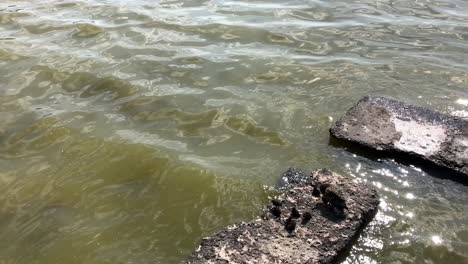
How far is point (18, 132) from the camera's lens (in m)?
4.76

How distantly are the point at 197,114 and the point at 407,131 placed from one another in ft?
7.29

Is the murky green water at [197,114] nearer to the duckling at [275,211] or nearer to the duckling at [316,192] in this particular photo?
the duckling at [275,211]

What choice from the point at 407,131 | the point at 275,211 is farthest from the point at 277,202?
the point at 407,131

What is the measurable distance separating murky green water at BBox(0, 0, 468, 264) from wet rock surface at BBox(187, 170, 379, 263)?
0.19 m

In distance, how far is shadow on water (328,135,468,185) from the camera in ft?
12.6

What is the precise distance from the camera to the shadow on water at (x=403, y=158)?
12.6 ft

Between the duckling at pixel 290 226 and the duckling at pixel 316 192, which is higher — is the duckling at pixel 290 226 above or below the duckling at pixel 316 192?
below

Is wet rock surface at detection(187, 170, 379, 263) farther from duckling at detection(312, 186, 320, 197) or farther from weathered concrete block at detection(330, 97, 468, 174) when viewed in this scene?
weathered concrete block at detection(330, 97, 468, 174)

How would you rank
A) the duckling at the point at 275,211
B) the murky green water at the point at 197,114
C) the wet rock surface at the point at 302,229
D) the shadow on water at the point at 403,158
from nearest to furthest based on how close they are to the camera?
the wet rock surface at the point at 302,229 < the duckling at the point at 275,211 < the murky green water at the point at 197,114 < the shadow on water at the point at 403,158

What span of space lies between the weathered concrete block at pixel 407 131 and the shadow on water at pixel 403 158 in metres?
0.03

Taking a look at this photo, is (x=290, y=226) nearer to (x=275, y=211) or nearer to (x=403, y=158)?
(x=275, y=211)

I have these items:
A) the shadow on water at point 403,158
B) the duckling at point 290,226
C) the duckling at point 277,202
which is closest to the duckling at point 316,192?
the duckling at point 277,202

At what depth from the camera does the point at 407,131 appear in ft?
14.2

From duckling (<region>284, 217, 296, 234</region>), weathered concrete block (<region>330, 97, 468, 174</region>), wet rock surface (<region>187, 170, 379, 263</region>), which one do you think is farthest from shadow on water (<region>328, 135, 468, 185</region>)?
duckling (<region>284, 217, 296, 234</region>)
